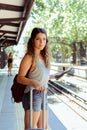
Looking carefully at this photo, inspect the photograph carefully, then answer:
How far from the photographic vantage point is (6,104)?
859cm

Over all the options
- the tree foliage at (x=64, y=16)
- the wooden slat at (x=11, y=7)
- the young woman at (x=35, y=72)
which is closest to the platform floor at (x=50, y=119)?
the young woman at (x=35, y=72)

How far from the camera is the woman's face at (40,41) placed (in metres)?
3.20

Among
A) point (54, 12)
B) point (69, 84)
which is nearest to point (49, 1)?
point (54, 12)

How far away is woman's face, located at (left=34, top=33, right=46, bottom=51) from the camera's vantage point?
126 inches

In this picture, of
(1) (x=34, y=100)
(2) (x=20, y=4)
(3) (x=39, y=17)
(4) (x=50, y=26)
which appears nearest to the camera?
(1) (x=34, y=100)

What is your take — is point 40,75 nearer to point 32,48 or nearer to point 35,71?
point 35,71

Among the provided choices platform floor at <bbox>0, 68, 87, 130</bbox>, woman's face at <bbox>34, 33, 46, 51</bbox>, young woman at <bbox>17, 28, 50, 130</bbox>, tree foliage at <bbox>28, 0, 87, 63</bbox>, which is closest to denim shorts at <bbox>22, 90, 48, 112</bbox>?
young woman at <bbox>17, 28, 50, 130</bbox>

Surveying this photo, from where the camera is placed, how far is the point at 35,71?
10.4 feet

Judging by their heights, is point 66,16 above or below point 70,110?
above

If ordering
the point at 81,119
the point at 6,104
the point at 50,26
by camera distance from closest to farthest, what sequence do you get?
the point at 81,119
the point at 6,104
the point at 50,26

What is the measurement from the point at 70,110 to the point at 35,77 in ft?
19.4

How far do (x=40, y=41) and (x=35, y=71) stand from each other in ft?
0.96

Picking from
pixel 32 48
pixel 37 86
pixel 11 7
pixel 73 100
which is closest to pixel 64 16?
pixel 73 100

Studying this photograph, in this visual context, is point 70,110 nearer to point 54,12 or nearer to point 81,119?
point 81,119
